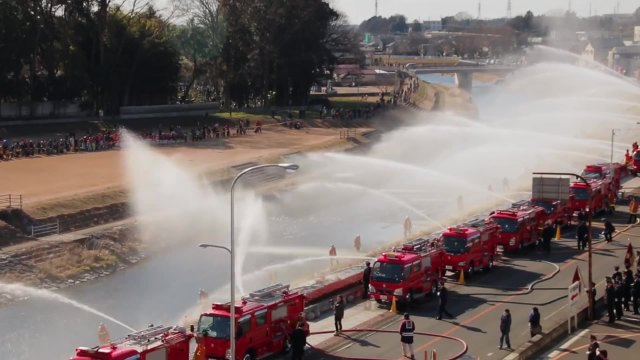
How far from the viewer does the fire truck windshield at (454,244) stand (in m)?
43.7

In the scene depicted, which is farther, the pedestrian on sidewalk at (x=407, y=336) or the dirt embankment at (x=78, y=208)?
the dirt embankment at (x=78, y=208)

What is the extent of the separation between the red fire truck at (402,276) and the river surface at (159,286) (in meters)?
10.0

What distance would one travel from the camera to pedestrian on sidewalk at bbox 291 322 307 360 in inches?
1238

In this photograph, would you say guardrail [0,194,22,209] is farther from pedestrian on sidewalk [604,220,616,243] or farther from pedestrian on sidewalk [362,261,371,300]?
pedestrian on sidewalk [604,220,616,243]

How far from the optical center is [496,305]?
39.6 meters

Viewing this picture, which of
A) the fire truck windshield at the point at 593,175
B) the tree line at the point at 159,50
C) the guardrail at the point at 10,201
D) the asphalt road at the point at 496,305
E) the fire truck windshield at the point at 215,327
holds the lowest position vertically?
the asphalt road at the point at 496,305

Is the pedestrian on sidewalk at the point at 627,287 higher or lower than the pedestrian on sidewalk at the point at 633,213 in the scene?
higher

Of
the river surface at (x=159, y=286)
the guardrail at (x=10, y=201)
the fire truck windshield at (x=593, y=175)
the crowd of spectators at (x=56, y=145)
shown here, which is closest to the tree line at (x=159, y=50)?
the crowd of spectators at (x=56, y=145)

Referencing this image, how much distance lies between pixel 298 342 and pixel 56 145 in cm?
5684

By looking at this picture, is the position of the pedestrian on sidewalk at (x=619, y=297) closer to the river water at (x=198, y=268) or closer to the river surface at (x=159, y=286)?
the river surface at (x=159, y=286)

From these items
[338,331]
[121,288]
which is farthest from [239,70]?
[338,331]

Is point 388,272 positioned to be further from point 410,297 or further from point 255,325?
point 255,325

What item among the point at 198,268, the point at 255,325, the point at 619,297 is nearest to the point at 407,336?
the point at 255,325

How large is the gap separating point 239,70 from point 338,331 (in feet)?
296
